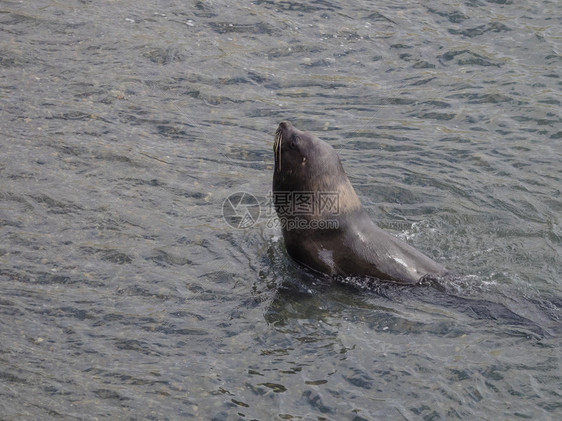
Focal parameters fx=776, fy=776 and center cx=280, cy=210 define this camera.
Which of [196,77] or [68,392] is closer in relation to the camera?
[68,392]

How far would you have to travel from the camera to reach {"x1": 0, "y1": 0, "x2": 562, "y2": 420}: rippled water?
619cm

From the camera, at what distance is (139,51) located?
1154cm

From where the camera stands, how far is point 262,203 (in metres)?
9.03

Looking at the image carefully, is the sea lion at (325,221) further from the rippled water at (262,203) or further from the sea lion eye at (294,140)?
the rippled water at (262,203)

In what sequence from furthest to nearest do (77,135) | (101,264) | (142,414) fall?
(77,135) < (101,264) < (142,414)

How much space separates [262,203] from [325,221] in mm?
1434

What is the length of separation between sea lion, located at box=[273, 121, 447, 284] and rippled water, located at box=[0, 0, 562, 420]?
0.26 meters

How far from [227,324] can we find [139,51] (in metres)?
5.99

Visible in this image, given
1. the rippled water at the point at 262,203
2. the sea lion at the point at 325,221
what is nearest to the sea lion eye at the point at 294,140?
the sea lion at the point at 325,221

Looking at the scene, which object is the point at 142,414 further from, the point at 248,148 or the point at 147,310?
the point at 248,148

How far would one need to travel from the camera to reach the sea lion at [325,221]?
25.1 ft

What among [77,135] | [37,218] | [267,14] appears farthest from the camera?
[267,14]

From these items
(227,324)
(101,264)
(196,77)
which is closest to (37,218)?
(101,264)

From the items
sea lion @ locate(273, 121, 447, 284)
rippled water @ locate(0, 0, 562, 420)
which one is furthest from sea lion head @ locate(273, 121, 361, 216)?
rippled water @ locate(0, 0, 562, 420)
